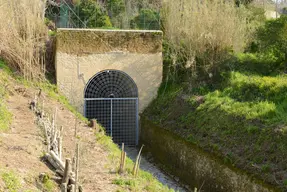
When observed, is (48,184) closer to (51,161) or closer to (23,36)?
(51,161)

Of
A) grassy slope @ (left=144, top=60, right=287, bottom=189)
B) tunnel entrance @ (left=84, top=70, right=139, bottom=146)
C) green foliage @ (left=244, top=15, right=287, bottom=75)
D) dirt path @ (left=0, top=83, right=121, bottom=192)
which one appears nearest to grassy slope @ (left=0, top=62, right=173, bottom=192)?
dirt path @ (left=0, top=83, right=121, bottom=192)

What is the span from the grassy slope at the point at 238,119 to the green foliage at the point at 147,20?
18.0 feet

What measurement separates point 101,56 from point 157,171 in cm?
497

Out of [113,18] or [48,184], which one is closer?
[48,184]

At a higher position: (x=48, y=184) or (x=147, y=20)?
(x=147, y=20)

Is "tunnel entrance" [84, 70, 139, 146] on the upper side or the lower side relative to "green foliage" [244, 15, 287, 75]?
lower

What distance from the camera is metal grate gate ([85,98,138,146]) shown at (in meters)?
15.9

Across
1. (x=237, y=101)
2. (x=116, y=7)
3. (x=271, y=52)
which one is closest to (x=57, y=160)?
(x=237, y=101)

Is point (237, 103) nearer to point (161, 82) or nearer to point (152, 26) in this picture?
point (161, 82)

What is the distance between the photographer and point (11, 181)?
5699 mm

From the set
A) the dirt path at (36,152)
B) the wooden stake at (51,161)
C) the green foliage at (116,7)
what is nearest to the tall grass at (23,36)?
the dirt path at (36,152)

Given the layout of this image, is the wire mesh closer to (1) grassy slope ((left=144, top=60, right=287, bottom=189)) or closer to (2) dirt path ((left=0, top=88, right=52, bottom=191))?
(1) grassy slope ((left=144, top=60, right=287, bottom=189))

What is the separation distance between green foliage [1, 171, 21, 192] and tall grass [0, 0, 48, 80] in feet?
27.2

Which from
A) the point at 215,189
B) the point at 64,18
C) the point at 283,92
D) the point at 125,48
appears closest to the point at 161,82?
the point at 125,48
